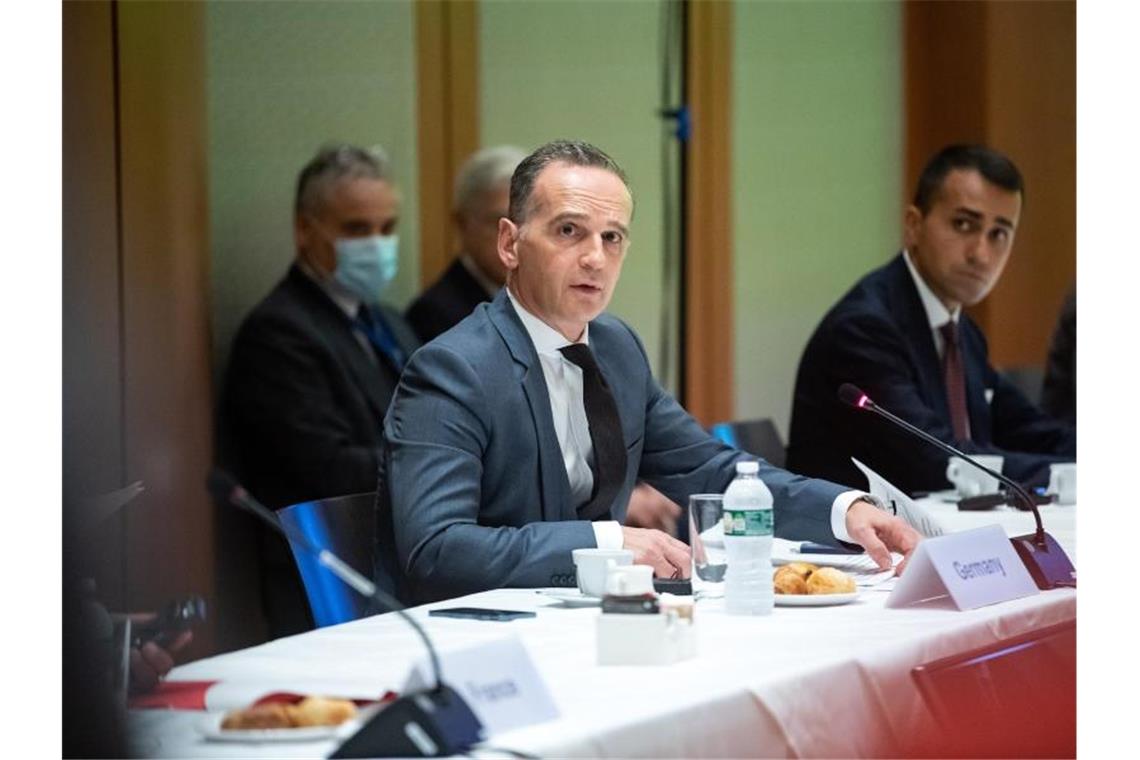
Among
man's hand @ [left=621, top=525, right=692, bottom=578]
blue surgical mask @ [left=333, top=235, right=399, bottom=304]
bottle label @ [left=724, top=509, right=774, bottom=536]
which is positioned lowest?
man's hand @ [left=621, top=525, right=692, bottom=578]

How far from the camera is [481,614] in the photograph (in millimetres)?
2271

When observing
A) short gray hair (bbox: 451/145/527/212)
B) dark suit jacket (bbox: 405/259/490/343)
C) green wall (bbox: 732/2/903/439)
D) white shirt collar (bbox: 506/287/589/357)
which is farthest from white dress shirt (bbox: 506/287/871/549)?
green wall (bbox: 732/2/903/439)

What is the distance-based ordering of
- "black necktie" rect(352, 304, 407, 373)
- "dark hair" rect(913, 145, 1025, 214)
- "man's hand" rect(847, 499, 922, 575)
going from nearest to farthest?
"man's hand" rect(847, 499, 922, 575), "dark hair" rect(913, 145, 1025, 214), "black necktie" rect(352, 304, 407, 373)

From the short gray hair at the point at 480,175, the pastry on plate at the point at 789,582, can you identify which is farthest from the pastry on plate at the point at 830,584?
the short gray hair at the point at 480,175

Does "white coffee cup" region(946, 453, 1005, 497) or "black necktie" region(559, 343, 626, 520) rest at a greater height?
"black necktie" region(559, 343, 626, 520)

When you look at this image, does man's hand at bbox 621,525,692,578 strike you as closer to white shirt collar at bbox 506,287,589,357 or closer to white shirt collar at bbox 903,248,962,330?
white shirt collar at bbox 506,287,589,357

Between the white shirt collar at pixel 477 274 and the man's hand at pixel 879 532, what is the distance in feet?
6.80

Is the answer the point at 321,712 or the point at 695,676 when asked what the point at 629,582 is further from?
the point at 321,712

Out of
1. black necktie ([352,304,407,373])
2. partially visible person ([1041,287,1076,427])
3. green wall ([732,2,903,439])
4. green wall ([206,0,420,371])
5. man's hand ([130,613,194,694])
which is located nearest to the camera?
man's hand ([130,613,194,694])

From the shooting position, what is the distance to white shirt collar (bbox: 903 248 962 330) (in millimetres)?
4176

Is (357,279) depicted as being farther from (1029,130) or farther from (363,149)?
(1029,130)

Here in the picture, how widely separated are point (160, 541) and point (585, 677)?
2.24m

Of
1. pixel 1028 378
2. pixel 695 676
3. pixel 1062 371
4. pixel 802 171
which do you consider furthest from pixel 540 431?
pixel 802 171

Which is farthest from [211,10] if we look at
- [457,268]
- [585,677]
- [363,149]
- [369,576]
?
[585,677]
